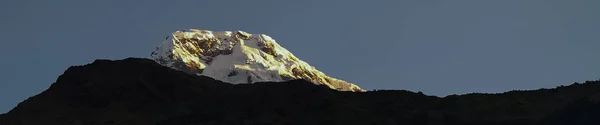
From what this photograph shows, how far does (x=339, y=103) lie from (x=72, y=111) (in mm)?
19334

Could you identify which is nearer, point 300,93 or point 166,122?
point 166,122

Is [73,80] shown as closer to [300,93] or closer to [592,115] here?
[300,93]

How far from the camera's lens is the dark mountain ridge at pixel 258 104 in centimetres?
6078

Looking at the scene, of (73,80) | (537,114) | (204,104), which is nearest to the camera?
(537,114)

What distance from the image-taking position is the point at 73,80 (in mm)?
69125

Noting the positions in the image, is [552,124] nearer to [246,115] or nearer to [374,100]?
[374,100]

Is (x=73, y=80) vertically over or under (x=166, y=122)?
over

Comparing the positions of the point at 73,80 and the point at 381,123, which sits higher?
the point at 73,80

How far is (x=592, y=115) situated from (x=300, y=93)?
2087 cm

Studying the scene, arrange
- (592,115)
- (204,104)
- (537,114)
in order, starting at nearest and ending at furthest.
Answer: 1. (592,115)
2. (537,114)
3. (204,104)

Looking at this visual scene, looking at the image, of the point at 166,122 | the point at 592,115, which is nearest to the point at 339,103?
the point at 166,122

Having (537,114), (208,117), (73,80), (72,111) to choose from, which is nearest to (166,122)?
(208,117)

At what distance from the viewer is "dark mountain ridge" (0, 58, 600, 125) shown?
199ft

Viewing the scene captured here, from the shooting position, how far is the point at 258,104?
209 feet
